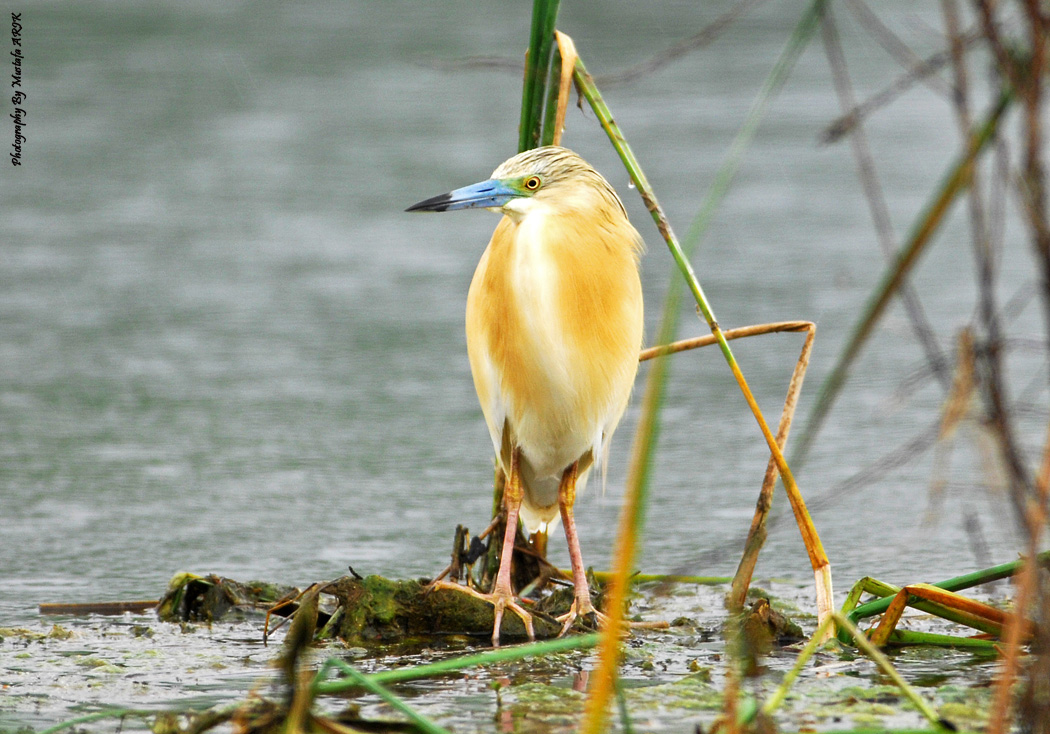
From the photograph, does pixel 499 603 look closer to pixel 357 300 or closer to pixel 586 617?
pixel 586 617

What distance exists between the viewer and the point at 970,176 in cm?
140

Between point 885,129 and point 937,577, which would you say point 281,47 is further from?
point 937,577

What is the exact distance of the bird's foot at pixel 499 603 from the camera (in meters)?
2.97

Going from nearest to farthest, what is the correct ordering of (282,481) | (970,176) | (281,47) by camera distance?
(970,176) → (282,481) → (281,47)

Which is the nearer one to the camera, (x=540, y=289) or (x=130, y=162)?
(x=540, y=289)

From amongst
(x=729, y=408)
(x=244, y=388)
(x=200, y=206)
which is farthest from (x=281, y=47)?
(x=729, y=408)

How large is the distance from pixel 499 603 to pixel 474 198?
3.06 ft

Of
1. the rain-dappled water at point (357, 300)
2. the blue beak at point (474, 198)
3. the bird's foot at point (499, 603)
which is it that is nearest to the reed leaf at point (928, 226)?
the rain-dappled water at point (357, 300)

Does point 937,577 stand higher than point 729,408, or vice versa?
point 729,408

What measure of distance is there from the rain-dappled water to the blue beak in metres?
0.96

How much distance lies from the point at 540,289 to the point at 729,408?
82.6 inches

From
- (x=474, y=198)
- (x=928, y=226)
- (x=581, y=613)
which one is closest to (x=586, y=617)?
(x=581, y=613)

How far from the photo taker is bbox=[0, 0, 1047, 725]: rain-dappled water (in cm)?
378

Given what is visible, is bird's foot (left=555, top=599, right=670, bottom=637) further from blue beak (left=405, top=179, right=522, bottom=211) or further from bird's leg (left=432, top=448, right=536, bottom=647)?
blue beak (left=405, top=179, right=522, bottom=211)
